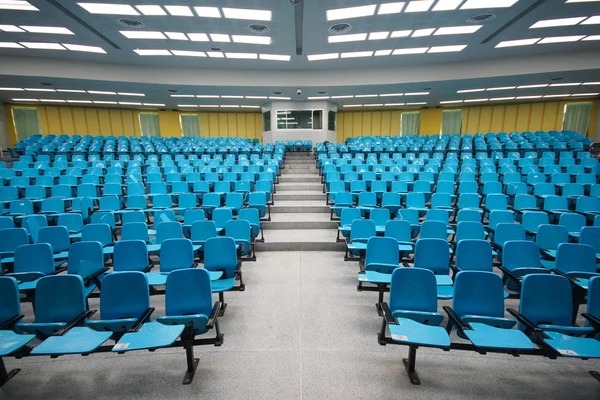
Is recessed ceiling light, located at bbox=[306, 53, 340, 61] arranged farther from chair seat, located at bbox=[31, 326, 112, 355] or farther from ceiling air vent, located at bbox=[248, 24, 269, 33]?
chair seat, located at bbox=[31, 326, 112, 355]

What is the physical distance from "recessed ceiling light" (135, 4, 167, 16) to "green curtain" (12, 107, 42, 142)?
50.1 ft

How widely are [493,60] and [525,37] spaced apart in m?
2.14

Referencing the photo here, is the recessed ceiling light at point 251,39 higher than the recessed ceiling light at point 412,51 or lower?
lower

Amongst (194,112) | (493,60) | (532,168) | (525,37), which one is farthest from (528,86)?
(194,112)

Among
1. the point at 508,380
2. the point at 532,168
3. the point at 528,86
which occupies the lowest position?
the point at 508,380

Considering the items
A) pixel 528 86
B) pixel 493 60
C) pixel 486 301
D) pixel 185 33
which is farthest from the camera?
pixel 528 86

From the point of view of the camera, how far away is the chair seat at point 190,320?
82.0 inches

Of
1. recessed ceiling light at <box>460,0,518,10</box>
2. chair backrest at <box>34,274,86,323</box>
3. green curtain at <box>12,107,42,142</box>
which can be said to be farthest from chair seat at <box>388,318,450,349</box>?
green curtain at <box>12,107,42,142</box>

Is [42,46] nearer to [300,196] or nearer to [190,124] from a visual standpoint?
Result: [300,196]

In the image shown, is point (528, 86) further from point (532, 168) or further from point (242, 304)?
point (242, 304)

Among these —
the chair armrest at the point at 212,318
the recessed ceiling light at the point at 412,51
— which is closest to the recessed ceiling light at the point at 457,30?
the recessed ceiling light at the point at 412,51

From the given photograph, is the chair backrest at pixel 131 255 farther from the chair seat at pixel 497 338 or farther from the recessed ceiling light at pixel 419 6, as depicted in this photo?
the recessed ceiling light at pixel 419 6

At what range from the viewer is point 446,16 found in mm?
6180

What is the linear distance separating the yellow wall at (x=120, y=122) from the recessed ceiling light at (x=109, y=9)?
1276 centimetres
